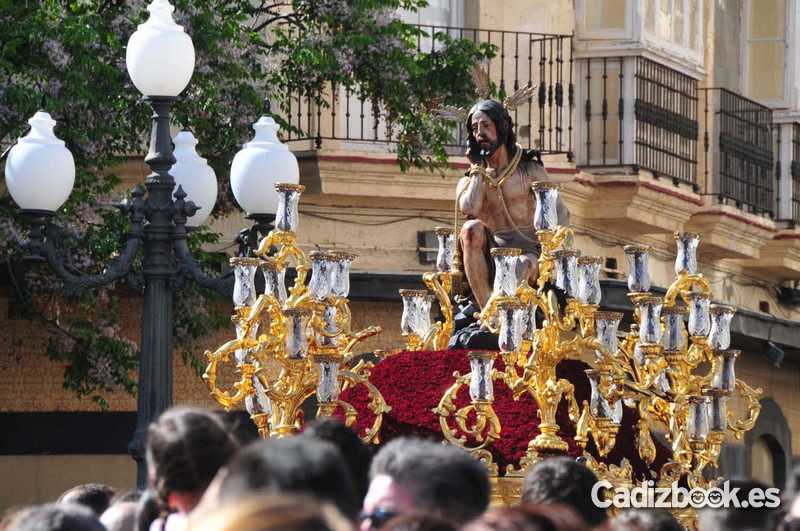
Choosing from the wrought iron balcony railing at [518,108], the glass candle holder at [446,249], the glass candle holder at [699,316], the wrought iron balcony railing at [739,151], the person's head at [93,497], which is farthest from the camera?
the wrought iron balcony railing at [739,151]

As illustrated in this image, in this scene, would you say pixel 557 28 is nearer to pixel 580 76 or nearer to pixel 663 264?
pixel 580 76

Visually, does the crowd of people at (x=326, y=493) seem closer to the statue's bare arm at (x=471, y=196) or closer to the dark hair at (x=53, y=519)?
the dark hair at (x=53, y=519)

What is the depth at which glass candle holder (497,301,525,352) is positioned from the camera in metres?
9.91

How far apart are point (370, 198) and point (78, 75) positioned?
4418 mm

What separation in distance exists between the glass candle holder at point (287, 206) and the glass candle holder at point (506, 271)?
103 centimetres

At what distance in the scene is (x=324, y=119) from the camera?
62.3 ft

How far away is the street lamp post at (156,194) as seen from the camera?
11.2 meters

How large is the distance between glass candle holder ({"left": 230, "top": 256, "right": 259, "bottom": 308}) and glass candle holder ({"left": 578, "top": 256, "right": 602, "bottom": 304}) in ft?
4.96

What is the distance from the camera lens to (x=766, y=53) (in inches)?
928

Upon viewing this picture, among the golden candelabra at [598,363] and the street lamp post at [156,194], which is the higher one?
the street lamp post at [156,194]

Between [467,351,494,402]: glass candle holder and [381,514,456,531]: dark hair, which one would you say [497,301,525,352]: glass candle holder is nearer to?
[467,351,494,402]: glass candle holder

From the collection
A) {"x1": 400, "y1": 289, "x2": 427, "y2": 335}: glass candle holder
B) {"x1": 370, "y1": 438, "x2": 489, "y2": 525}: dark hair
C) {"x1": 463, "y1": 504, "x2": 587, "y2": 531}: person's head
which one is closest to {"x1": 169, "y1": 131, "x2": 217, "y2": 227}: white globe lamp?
{"x1": 400, "y1": 289, "x2": 427, "y2": 335}: glass candle holder

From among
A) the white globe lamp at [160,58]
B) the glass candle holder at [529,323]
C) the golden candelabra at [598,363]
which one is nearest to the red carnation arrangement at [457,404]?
the golden candelabra at [598,363]

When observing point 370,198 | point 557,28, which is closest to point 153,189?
point 370,198
